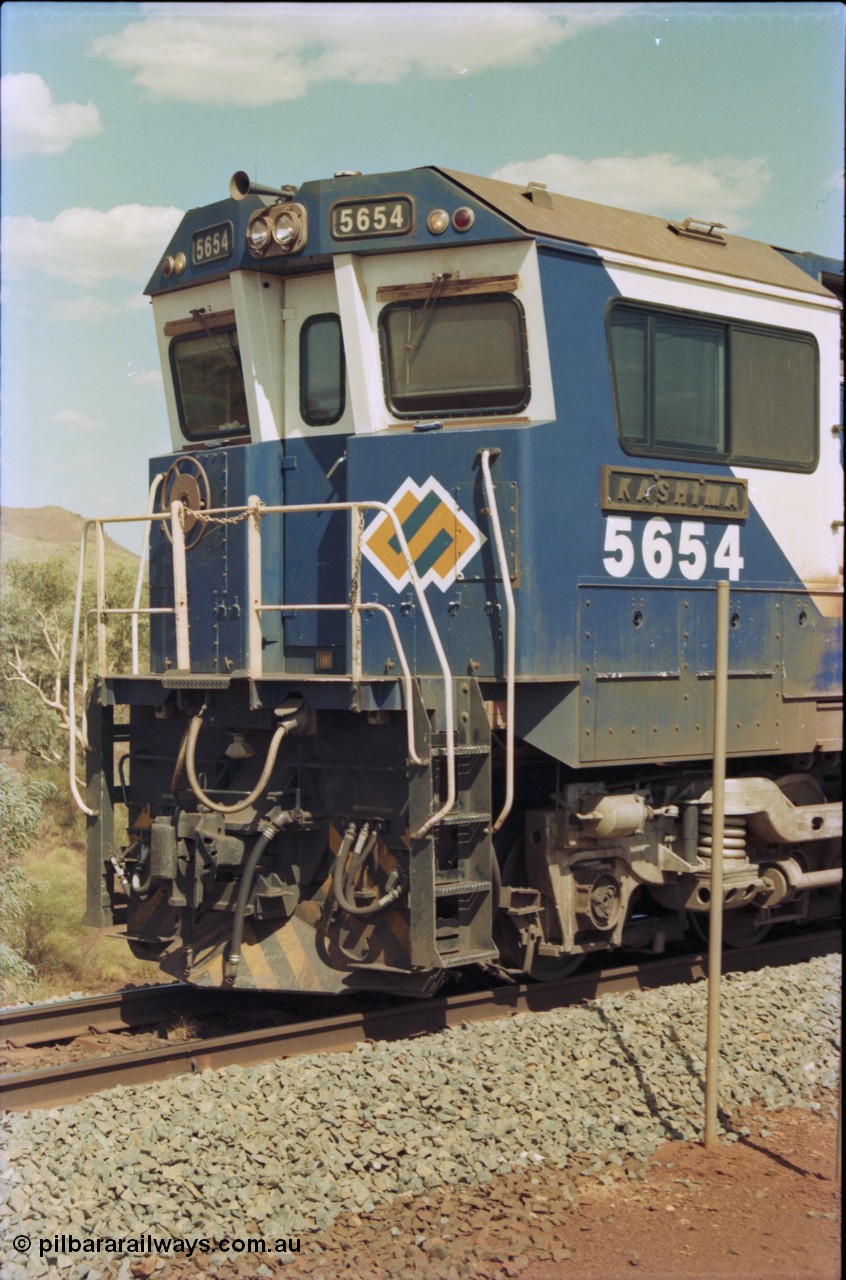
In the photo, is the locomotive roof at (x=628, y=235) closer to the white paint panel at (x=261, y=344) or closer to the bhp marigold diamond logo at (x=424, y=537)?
the white paint panel at (x=261, y=344)

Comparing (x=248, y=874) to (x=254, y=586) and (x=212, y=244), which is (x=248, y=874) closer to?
(x=254, y=586)

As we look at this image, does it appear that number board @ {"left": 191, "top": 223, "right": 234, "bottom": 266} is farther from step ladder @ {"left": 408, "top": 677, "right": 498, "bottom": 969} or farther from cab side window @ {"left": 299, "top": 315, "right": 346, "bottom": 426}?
step ladder @ {"left": 408, "top": 677, "right": 498, "bottom": 969}

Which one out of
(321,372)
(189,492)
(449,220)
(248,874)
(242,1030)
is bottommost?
(242,1030)

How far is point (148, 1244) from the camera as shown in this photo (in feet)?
17.0

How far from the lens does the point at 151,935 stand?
331 inches

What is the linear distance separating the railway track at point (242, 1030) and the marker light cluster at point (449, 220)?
4466 millimetres

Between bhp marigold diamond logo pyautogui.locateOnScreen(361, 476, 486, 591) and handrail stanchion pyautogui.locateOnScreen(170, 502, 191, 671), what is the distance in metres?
1.11

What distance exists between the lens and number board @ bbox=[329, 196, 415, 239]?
7672 millimetres

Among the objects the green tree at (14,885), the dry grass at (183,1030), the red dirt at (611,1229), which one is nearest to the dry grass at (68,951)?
the green tree at (14,885)

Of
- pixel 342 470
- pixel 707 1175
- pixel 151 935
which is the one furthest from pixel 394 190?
pixel 707 1175

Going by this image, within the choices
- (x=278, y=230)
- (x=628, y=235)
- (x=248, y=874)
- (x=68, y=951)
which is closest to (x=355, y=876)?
(x=248, y=874)

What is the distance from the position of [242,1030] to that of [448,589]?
2956 millimetres

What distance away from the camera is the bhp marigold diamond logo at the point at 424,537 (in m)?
7.70

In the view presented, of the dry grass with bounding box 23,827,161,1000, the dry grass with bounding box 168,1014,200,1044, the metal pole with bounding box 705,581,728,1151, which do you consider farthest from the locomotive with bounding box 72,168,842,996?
the dry grass with bounding box 23,827,161,1000
